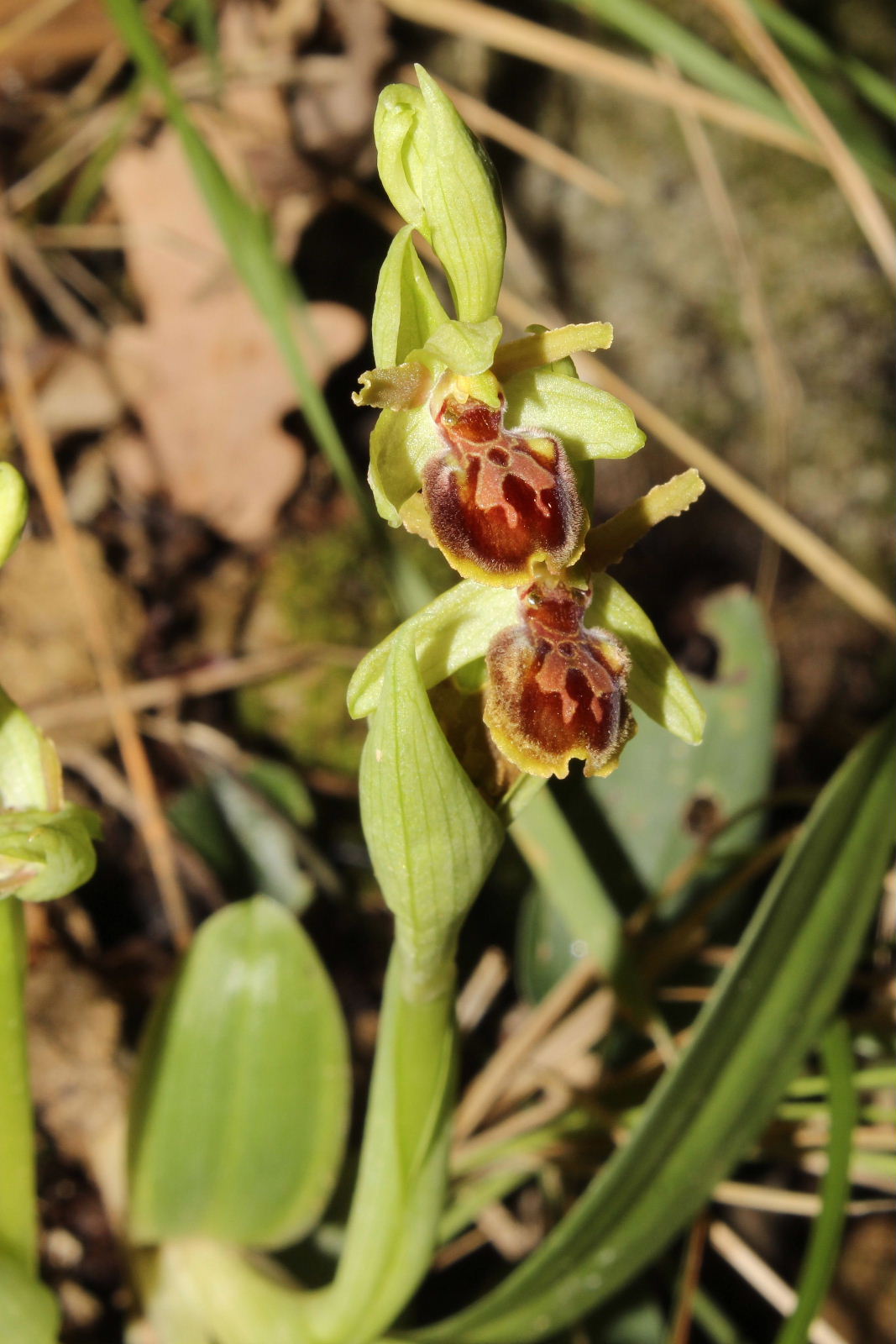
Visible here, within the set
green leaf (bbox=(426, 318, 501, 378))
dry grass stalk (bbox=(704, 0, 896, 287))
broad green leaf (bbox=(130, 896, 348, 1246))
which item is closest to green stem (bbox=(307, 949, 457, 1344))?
broad green leaf (bbox=(130, 896, 348, 1246))

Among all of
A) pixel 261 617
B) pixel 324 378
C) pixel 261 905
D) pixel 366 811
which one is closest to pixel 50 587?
pixel 261 617

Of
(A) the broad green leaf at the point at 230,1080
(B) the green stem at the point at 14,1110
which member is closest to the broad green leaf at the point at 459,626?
(B) the green stem at the point at 14,1110

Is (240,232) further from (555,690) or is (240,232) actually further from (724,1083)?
(724,1083)

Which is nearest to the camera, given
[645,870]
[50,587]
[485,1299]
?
[485,1299]

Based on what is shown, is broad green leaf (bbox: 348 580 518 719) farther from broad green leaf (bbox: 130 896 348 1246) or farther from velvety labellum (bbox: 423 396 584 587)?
broad green leaf (bbox: 130 896 348 1246)

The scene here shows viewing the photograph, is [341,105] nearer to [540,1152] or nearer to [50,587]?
[50,587]

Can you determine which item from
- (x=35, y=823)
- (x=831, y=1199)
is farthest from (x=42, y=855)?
(x=831, y=1199)

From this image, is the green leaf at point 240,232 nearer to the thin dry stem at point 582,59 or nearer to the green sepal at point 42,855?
the green sepal at point 42,855

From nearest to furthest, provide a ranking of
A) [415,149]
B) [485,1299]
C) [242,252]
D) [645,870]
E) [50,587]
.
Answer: [415,149] → [485,1299] → [242,252] → [645,870] → [50,587]
